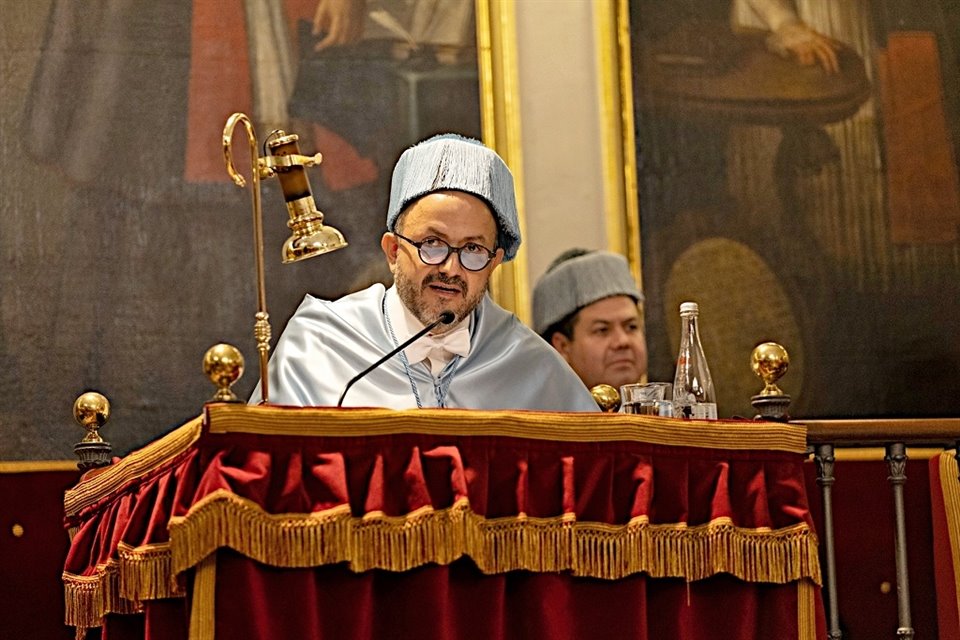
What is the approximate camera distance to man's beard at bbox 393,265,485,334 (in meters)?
4.38

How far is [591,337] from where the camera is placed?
19.7 ft

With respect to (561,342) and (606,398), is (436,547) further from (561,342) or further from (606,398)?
(561,342)

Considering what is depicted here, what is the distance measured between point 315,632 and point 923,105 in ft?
14.5

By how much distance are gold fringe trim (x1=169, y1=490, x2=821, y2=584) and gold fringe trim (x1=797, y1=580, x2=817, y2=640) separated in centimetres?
3

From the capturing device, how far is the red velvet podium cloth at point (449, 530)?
3.23m

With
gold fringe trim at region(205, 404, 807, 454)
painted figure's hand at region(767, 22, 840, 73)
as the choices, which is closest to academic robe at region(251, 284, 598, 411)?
gold fringe trim at region(205, 404, 807, 454)

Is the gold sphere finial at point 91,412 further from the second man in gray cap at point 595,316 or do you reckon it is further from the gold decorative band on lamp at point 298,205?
the second man in gray cap at point 595,316

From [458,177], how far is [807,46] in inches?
110

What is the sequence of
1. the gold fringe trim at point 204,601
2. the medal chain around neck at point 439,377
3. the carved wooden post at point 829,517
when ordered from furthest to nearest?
the medal chain around neck at point 439,377 < the carved wooden post at point 829,517 < the gold fringe trim at point 204,601

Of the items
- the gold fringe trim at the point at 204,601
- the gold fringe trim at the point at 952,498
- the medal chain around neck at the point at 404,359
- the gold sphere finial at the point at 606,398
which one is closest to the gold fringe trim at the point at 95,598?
the gold fringe trim at the point at 204,601

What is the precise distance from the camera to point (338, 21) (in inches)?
249

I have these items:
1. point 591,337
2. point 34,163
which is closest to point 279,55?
point 34,163

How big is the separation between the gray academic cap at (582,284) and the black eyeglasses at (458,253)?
1643mm

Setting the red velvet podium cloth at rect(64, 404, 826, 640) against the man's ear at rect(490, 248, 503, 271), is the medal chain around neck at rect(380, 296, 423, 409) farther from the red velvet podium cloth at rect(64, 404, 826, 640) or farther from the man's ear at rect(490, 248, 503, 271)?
the red velvet podium cloth at rect(64, 404, 826, 640)
